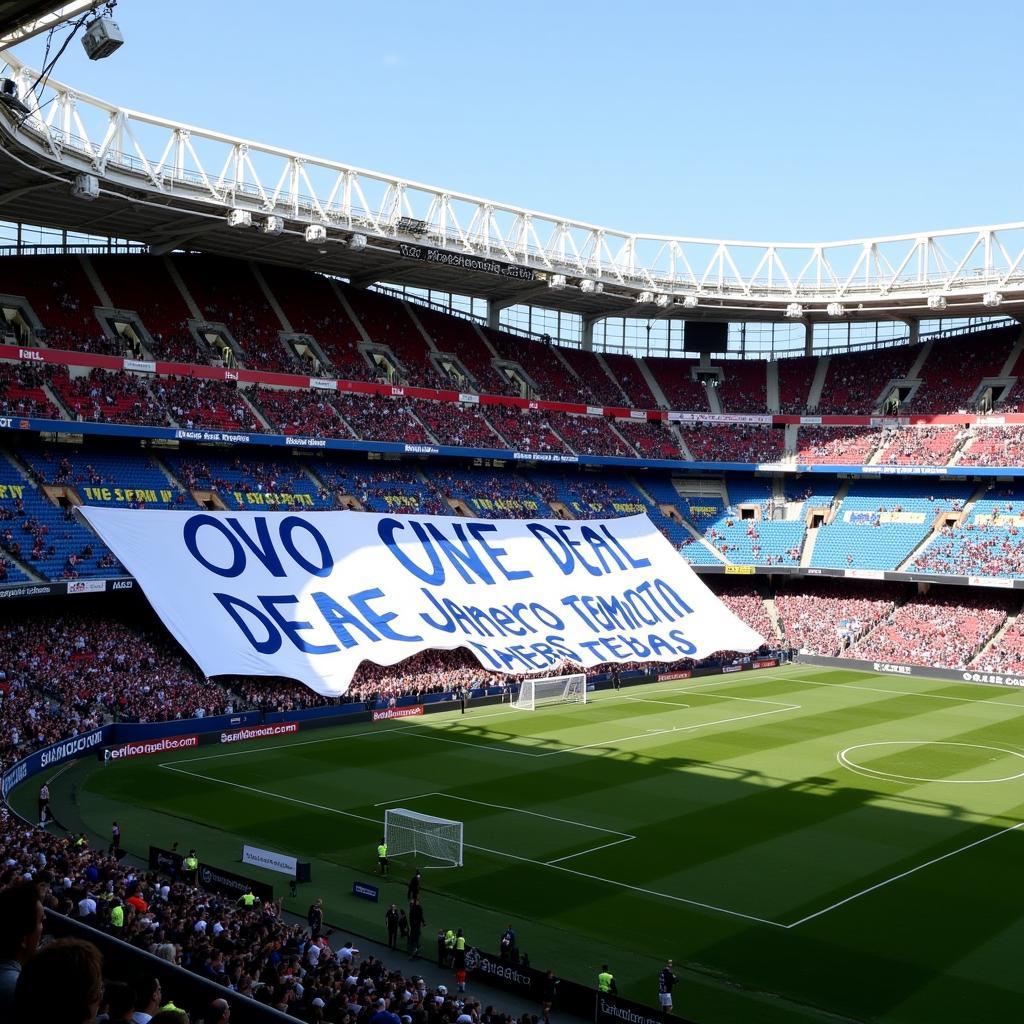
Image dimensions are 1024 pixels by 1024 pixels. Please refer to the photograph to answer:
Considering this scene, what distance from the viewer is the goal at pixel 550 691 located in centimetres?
4803

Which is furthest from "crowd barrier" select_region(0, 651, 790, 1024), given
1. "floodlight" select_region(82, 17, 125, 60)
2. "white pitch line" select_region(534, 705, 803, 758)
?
"floodlight" select_region(82, 17, 125, 60)

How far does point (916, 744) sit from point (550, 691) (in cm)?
1504

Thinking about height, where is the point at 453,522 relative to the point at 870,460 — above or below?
below

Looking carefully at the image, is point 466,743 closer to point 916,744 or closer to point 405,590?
point 405,590

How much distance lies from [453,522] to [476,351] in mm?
18912

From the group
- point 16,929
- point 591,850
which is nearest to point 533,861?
point 591,850

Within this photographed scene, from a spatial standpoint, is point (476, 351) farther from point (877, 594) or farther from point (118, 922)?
point (118, 922)

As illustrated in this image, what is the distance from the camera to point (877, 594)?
6812 cm

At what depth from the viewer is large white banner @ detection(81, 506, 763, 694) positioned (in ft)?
142

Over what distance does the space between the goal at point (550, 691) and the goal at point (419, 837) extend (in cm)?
1967

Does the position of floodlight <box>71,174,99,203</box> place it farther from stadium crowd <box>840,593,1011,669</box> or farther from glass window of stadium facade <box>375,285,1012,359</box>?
stadium crowd <box>840,593,1011,669</box>

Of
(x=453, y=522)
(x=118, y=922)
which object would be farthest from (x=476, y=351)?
(x=118, y=922)

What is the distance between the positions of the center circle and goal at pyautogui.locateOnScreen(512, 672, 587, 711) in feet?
41.6

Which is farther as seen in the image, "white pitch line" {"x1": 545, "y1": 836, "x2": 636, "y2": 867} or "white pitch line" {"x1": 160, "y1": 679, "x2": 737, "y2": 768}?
"white pitch line" {"x1": 160, "y1": 679, "x2": 737, "y2": 768}
